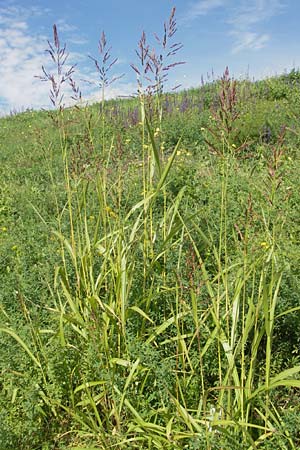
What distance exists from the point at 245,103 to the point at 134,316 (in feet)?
21.9

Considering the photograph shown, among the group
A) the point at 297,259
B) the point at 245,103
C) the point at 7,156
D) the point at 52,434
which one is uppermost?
the point at 245,103

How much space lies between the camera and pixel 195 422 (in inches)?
64.5

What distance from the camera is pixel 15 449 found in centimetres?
180

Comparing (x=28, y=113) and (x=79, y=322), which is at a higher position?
(x=28, y=113)

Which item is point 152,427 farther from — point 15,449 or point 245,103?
point 245,103

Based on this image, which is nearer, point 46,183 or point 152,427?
point 152,427

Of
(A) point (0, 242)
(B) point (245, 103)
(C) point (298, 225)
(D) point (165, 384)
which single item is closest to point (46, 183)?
(A) point (0, 242)

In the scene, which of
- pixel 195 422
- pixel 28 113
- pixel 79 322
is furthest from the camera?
Answer: pixel 28 113

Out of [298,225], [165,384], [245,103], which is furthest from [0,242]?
[245,103]

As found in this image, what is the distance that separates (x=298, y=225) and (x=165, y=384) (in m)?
1.98

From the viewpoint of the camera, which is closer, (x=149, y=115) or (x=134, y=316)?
(x=149, y=115)

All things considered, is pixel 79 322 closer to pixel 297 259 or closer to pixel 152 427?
pixel 152 427

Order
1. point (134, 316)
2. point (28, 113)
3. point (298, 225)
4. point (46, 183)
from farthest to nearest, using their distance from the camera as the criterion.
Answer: point (28, 113)
point (46, 183)
point (298, 225)
point (134, 316)

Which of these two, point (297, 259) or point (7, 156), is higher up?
point (7, 156)
